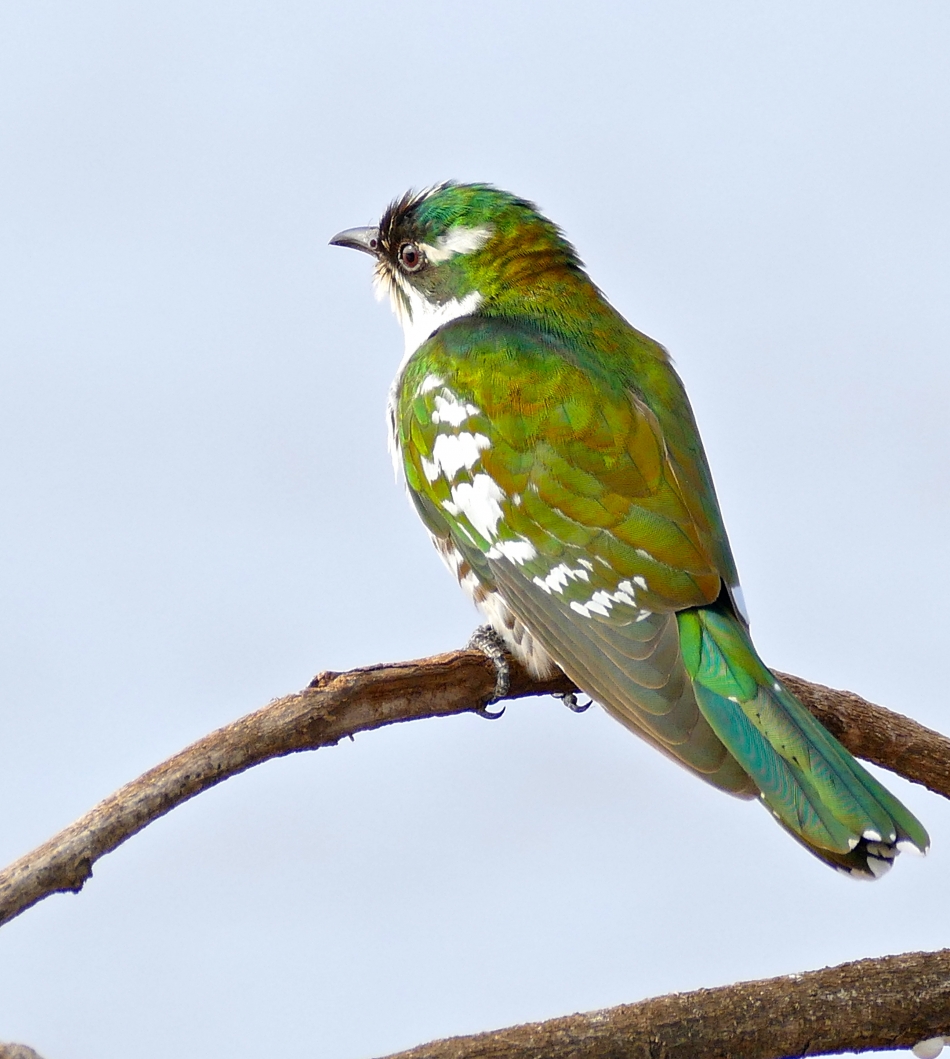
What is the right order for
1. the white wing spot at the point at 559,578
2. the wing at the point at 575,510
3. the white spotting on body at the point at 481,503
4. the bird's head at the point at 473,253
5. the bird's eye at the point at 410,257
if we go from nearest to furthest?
the wing at the point at 575,510, the white wing spot at the point at 559,578, the white spotting on body at the point at 481,503, the bird's head at the point at 473,253, the bird's eye at the point at 410,257

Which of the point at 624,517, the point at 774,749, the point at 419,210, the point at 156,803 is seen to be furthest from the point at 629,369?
the point at 156,803

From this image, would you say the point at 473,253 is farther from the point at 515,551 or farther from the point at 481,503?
the point at 515,551

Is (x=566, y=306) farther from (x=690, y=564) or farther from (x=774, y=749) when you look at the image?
(x=774, y=749)

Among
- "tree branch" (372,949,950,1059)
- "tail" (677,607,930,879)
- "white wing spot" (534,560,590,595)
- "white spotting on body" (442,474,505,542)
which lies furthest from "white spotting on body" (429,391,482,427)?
"tree branch" (372,949,950,1059)

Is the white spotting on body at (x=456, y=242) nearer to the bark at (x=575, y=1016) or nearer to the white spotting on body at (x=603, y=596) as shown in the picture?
the white spotting on body at (x=603, y=596)

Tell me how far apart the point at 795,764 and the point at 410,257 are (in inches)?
62.5

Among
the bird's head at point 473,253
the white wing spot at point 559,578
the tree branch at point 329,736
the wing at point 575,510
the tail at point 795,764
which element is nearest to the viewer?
the tree branch at point 329,736

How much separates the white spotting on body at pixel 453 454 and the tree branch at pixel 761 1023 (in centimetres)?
109

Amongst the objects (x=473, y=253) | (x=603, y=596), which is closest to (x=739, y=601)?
(x=603, y=596)

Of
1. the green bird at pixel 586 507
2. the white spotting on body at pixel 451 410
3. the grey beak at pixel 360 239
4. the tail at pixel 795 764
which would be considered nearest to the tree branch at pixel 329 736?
the green bird at pixel 586 507

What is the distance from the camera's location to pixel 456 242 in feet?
10.2

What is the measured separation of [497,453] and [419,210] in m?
0.81

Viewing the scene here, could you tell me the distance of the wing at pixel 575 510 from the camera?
2381 mm

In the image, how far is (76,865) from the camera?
6.53ft
